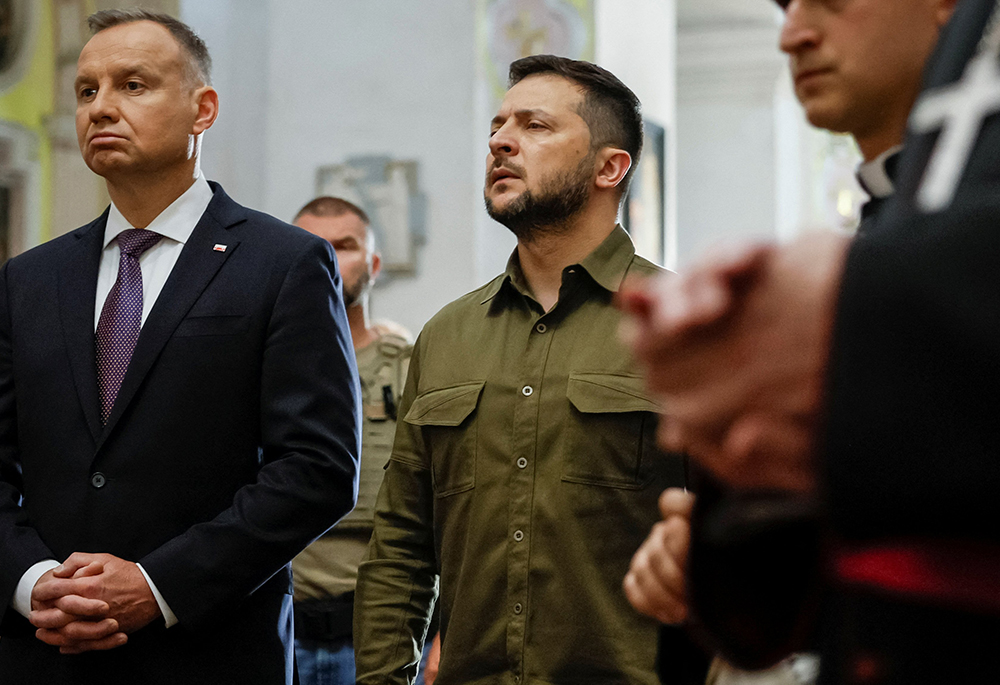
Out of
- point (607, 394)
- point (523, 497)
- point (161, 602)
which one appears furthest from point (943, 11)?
point (161, 602)

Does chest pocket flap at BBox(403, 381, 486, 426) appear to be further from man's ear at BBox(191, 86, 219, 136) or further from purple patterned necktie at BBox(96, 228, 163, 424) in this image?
man's ear at BBox(191, 86, 219, 136)

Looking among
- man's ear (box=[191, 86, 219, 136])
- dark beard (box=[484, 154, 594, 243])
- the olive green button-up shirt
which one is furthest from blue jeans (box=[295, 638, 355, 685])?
man's ear (box=[191, 86, 219, 136])

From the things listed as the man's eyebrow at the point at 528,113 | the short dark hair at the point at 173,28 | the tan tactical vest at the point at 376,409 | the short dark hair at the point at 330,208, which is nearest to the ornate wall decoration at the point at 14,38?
the short dark hair at the point at 330,208

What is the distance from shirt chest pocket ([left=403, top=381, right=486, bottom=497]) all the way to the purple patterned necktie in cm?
70

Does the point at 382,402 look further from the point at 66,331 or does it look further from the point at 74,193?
the point at 74,193

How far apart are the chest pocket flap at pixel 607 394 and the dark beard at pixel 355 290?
2.24m

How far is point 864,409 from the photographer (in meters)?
0.63

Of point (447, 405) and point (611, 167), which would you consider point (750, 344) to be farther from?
point (611, 167)

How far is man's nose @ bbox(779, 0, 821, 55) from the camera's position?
995 mm

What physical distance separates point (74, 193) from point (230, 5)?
82.7 inches

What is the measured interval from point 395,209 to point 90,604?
19.1ft

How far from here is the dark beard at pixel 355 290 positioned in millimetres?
4610

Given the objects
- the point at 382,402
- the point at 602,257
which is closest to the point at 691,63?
the point at 382,402

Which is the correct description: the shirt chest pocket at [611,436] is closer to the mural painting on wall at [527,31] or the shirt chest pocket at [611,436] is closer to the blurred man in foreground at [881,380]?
the blurred man in foreground at [881,380]
